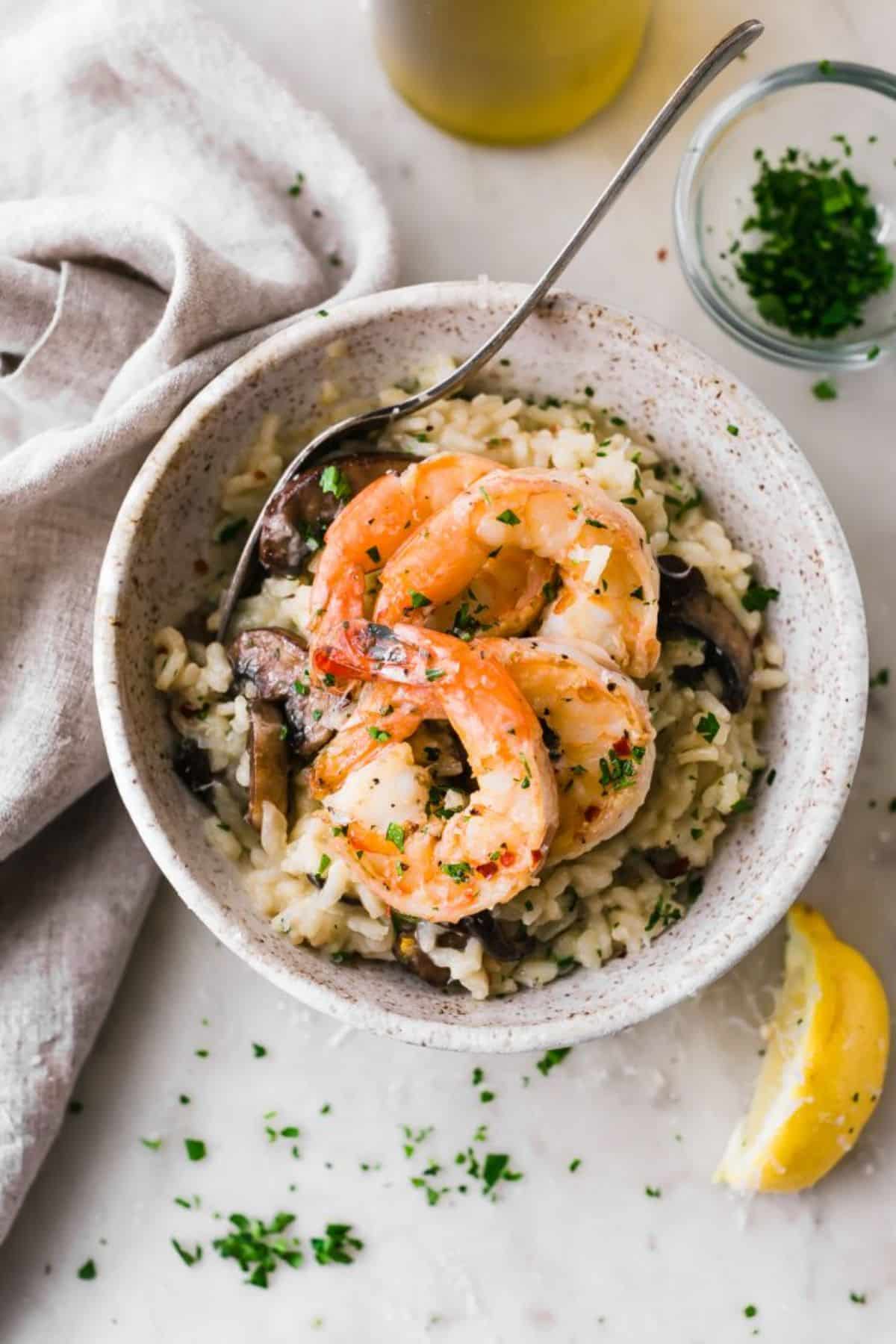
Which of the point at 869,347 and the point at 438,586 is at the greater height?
the point at 438,586

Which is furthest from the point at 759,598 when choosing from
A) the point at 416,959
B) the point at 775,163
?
the point at 775,163

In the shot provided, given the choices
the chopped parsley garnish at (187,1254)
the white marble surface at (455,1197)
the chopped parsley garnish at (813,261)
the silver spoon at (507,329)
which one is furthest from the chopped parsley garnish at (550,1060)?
the chopped parsley garnish at (813,261)

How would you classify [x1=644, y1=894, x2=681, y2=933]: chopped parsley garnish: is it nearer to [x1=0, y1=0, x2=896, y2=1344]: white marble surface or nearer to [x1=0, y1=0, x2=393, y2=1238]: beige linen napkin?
[x1=0, y1=0, x2=896, y2=1344]: white marble surface

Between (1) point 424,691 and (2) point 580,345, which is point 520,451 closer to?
(2) point 580,345

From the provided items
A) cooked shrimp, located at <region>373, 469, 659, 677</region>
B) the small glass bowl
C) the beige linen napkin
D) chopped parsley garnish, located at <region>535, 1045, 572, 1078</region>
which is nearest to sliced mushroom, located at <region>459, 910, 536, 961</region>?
cooked shrimp, located at <region>373, 469, 659, 677</region>

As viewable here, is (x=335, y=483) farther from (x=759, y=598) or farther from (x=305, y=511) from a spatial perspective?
(x=759, y=598)

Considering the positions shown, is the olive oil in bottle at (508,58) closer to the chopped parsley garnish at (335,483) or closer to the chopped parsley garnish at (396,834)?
the chopped parsley garnish at (335,483)

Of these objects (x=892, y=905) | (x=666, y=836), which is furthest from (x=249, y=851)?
(x=892, y=905)
